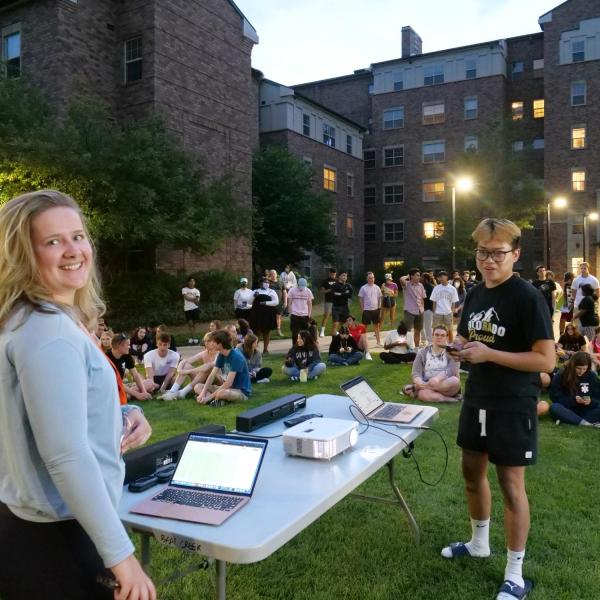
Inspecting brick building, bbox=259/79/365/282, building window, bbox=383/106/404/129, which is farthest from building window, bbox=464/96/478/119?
brick building, bbox=259/79/365/282

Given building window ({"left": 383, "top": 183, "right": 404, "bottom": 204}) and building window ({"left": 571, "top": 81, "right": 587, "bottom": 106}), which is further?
building window ({"left": 383, "top": 183, "right": 404, "bottom": 204})

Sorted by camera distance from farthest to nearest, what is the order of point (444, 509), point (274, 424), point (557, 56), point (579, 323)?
point (557, 56), point (579, 323), point (444, 509), point (274, 424)

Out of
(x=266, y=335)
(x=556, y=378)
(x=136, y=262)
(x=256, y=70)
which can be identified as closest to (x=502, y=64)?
(x=256, y=70)

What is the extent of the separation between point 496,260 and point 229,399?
20.5ft

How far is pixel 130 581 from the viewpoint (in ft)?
5.29

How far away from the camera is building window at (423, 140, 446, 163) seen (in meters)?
44.5

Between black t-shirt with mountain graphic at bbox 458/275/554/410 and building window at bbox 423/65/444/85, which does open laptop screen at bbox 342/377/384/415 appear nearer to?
black t-shirt with mountain graphic at bbox 458/275/554/410

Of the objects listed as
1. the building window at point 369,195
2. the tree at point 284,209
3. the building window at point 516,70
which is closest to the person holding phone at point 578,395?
the tree at point 284,209

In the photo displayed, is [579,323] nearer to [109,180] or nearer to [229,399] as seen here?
[229,399]

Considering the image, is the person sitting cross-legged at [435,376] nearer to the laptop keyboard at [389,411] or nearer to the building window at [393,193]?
the laptop keyboard at [389,411]

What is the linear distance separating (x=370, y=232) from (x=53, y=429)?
153 ft

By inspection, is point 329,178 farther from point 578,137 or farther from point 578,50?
point 578,50

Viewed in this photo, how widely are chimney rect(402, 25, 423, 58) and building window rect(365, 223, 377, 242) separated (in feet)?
46.0

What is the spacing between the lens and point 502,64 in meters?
42.4
